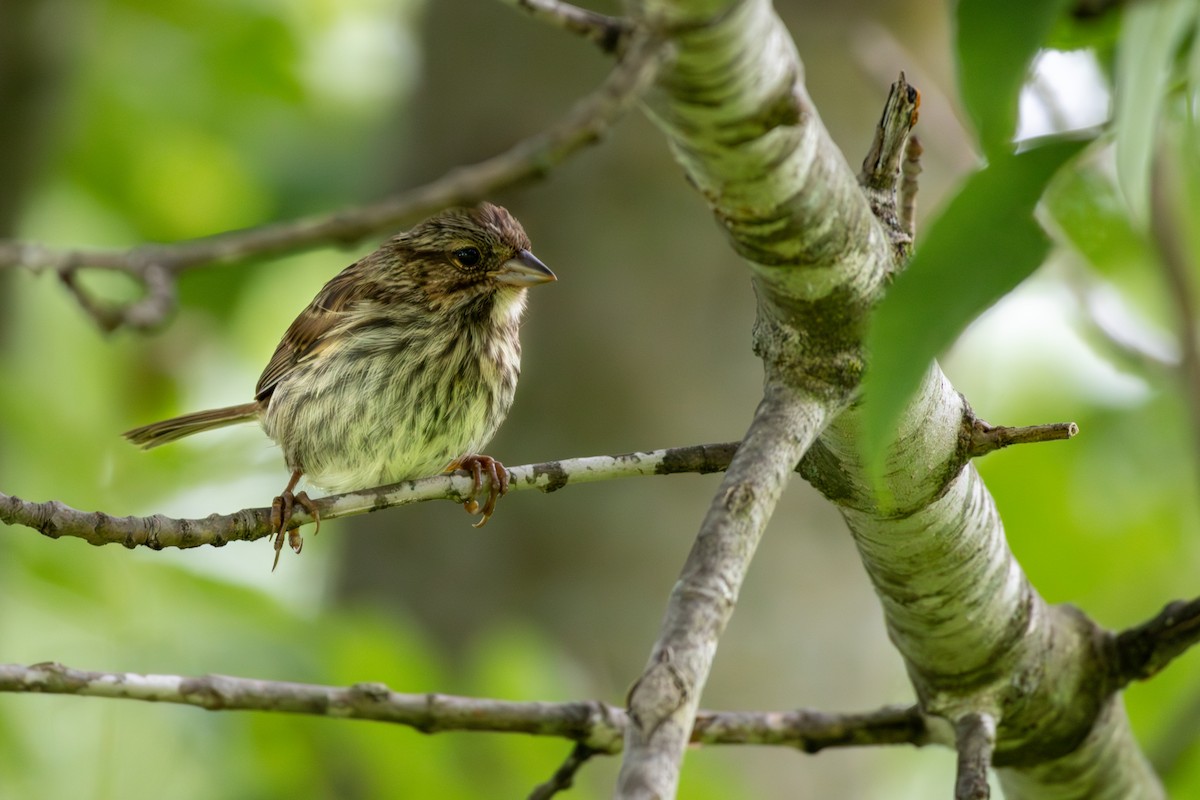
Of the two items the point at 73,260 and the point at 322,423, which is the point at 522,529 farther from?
the point at 73,260

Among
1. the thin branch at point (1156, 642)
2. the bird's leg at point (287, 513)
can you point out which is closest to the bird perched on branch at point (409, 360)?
the bird's leg at point (287, 513)

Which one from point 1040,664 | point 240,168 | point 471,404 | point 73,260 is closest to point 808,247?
point 73,260

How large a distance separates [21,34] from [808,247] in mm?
4252

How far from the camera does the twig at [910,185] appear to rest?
1.94 meters

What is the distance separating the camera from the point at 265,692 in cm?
212

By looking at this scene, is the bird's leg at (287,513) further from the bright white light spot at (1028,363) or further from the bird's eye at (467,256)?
the bright white light spot at (1028,363)

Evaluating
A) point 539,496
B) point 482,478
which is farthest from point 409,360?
point 539,496

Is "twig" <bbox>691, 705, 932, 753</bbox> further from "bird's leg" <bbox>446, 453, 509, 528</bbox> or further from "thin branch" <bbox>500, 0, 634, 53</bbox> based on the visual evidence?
"thin branch" <bbox>500, 0, 634, 53</bbox>

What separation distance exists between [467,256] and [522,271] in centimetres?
16

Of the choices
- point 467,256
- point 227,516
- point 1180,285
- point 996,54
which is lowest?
point 996,54

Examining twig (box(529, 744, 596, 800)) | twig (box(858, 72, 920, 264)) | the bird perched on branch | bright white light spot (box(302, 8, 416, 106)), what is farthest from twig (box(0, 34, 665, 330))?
bright white light spot (box(302, 8, 416, 106))

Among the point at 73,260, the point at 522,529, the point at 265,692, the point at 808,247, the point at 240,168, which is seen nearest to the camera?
the point at 808,247

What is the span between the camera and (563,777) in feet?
7.41

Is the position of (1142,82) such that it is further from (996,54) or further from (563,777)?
(563,777)
